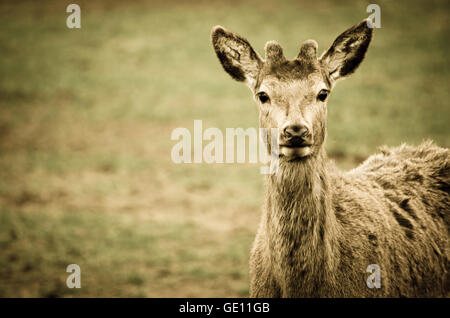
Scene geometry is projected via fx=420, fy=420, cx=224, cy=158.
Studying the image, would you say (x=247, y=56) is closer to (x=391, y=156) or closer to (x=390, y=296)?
(x=391, y=156)

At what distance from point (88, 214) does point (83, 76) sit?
35.6 ft

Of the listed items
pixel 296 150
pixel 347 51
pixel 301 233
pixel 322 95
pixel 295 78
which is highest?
pixel 347 51

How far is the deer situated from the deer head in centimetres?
1

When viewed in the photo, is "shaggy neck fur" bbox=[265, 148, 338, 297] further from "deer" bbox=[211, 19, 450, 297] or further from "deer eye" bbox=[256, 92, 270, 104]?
"deer eye" bbox=[256, 92, 270, 104]

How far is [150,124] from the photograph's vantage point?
1408cm

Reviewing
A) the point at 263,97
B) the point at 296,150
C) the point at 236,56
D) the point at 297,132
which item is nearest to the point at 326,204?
the point at 296,150

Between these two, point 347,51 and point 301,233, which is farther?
point 347,51

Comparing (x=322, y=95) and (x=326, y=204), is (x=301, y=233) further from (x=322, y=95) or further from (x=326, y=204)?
(x=322, y=95)

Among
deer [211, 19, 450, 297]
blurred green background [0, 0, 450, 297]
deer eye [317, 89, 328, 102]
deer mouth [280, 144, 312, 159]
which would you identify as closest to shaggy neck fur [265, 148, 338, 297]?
deer [211, 19, 450, 297]

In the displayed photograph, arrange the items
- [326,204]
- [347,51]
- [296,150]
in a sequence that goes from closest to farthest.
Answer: [296,150] → [326,204] → [347,51]

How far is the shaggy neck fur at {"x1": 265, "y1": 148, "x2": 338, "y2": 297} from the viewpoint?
3857 millimetres

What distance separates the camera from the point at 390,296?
420cm

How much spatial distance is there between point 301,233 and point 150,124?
35.6 feet
